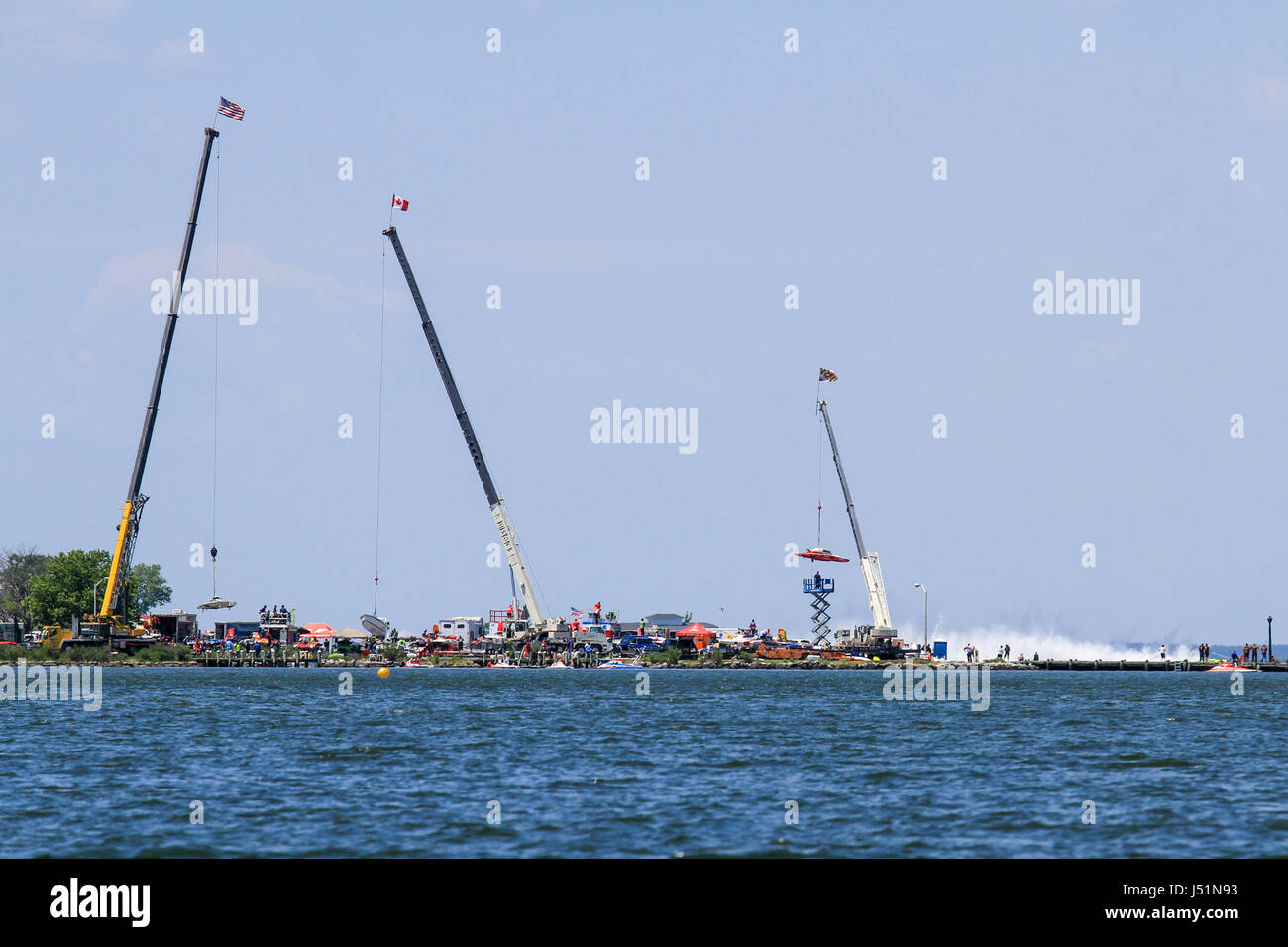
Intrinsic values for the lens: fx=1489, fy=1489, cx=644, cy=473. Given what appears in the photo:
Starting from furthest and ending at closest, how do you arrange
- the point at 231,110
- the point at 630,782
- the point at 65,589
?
the point at 65,589 → the point at 231,110 → the point at 630,782

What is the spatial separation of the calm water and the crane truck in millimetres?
82305

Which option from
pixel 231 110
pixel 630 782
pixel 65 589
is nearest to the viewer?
→ pixel 630 782

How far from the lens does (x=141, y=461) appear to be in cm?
15550

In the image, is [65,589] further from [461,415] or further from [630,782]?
[630,782]

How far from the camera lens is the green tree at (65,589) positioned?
609 feet

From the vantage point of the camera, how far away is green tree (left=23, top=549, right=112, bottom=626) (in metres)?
186

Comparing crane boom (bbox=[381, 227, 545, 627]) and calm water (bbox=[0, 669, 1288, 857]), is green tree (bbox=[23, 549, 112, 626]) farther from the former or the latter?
calm water (bbox=[0, 669, 1288, 857])

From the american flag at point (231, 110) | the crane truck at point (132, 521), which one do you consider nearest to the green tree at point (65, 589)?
the crane truck at point (132, 521)

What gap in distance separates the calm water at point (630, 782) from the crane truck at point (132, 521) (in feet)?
270

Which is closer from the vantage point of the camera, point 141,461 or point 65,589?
point 141,461

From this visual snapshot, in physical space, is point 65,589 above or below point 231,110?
below

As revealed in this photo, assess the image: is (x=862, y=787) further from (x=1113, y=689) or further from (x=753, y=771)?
(x=1113, y=689)

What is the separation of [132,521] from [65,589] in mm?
35465

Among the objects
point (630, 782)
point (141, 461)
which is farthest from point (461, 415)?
point (630, 782)
